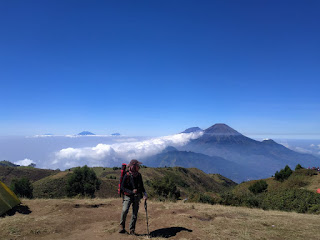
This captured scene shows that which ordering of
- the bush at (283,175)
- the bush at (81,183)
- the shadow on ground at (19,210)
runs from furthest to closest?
1. the bush at (81,183)
2. the bush at (283,175)
3. the shadow on ground at (19,210)

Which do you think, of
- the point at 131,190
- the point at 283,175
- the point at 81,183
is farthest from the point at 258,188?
the point at 81,183

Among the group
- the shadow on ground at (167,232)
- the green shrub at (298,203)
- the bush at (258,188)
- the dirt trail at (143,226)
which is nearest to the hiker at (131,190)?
the dirt trail at (143,226)

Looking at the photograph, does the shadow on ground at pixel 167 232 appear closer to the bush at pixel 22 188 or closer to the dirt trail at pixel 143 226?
the dirt trail at pixel 143 226

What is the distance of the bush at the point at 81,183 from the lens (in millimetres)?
42188

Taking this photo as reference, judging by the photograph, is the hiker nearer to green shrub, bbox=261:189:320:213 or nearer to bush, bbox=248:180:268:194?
green shrub, bbox=261:189:320:213

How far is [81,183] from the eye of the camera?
1704 inches

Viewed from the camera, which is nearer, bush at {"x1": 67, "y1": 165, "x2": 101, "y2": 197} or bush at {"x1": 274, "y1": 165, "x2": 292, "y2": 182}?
bush at {"x1": 274, "y1": 165, "x2": 292, "y2": 182}

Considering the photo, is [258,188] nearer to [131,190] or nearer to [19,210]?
[131,190]

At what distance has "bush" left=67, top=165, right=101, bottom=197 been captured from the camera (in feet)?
138

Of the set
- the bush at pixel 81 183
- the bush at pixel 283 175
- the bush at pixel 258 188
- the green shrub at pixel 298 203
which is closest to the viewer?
the green shrub at pixel 298 203

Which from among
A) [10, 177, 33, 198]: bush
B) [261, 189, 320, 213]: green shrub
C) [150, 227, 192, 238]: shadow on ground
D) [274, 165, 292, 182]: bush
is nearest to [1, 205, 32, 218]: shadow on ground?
[150, 227, 192, 238]: shadow on ground

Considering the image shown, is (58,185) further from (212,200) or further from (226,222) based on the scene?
(226,222)

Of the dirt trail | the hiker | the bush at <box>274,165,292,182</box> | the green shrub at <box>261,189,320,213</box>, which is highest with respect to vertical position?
the hiker

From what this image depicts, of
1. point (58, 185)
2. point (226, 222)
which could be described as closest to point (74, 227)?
point (226, 222)
